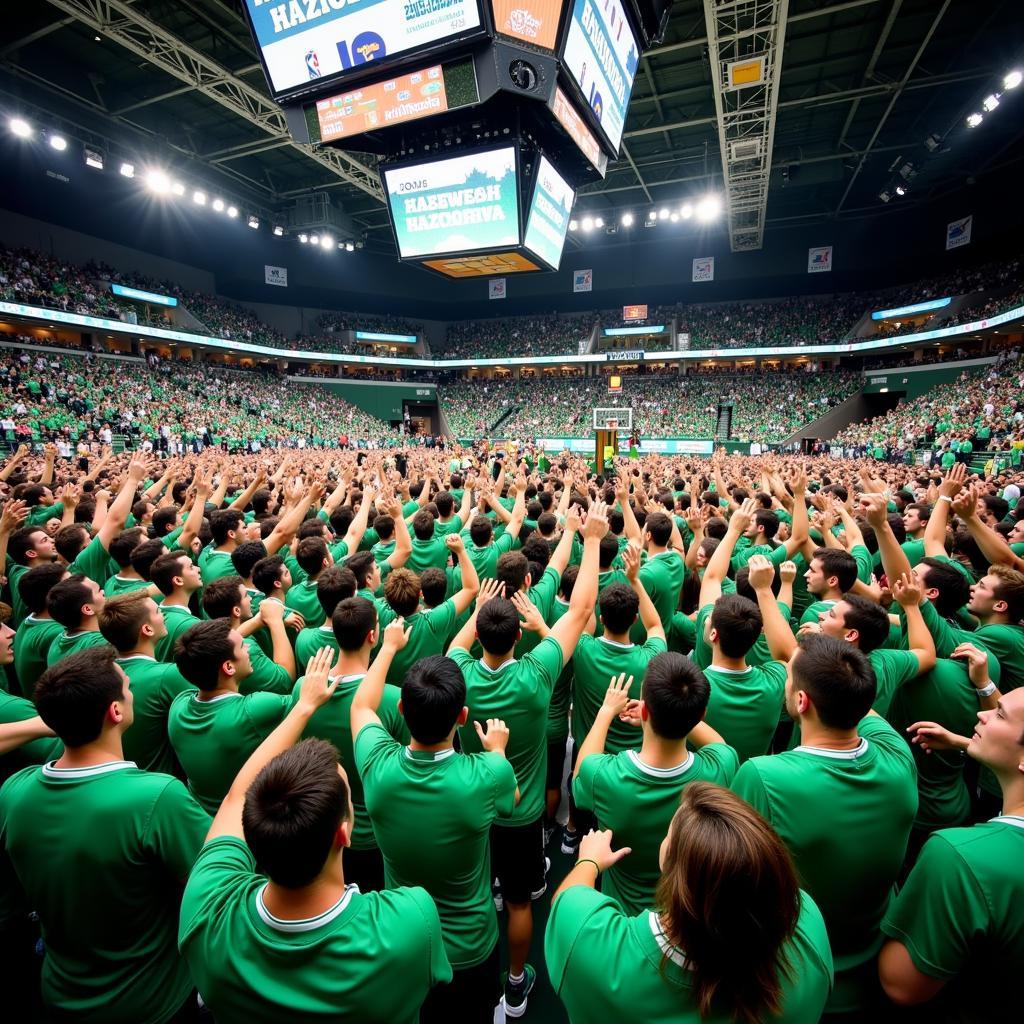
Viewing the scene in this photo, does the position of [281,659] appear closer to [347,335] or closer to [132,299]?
[132,299]

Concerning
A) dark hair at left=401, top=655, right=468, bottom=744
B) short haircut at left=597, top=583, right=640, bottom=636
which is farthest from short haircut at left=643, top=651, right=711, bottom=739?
short haircut at left=597, top=583, right=640, bottom=636

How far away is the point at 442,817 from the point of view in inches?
74.7

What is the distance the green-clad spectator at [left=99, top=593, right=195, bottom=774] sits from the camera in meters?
2.70

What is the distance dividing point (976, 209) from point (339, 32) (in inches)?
1281

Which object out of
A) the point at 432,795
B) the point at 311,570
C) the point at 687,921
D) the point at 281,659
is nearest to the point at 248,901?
the point at 432,795

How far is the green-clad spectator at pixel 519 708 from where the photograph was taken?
2531 millimetres

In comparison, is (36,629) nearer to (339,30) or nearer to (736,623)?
(736,623)

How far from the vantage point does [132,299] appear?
29812 mm

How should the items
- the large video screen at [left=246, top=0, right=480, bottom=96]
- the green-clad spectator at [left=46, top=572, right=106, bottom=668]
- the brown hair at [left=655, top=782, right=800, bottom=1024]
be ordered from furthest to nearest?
the large video screen at [left=246, top=0, right=480, bottom=96] < the green-clad spectator at [left=46, top=572, right=106, bottom=668] < the brown hair at [left=655, top=782, right=800, bottom=1024]

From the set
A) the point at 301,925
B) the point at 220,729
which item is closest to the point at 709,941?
the point at 301,925

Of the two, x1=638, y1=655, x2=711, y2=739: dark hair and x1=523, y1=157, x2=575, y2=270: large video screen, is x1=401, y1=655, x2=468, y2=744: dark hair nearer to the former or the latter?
x1=638, y1=655, x2=711, y2=739: dark hair

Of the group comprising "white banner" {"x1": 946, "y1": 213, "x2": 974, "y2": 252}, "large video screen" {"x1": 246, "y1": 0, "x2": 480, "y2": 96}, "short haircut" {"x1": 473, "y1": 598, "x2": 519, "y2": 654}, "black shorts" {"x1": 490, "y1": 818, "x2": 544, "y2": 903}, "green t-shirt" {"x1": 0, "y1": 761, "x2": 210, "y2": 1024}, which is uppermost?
"white banner" {"x1": 946, "y1": 213, "x2": 974, "y2": 252}

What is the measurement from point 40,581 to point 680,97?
82.1ft

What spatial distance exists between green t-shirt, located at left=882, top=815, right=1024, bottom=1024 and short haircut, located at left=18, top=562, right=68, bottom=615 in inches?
177
